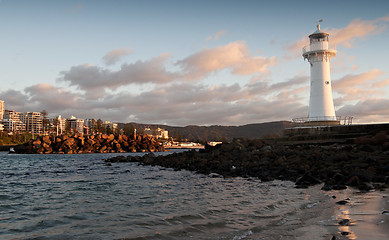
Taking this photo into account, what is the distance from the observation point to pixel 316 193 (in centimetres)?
1086

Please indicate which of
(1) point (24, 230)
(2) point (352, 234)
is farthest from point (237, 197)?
(1) point (24, 230)

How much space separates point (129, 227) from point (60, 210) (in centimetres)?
345

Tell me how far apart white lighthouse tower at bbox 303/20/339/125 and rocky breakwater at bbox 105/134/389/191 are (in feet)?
30.1

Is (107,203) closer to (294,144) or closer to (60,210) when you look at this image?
(60,210)

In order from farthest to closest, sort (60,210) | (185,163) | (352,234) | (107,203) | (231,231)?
A: (185,163) → (107,203) → (60,210) → (231,231) → (352,234)

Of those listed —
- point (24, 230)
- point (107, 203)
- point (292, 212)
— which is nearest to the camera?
point (24, 230)

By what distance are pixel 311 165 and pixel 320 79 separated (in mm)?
19902

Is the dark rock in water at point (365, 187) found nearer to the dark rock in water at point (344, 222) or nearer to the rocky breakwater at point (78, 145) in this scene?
the dark rock in water at point (344, 222)

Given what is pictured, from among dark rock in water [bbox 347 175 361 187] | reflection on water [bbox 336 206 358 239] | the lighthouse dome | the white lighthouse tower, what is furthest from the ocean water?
the lighthouse dome

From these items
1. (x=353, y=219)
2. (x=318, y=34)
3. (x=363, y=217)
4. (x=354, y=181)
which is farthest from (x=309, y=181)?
(x=318, y=34)

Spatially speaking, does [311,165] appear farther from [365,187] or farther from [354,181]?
[365,187]

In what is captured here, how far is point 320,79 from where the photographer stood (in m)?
33.9

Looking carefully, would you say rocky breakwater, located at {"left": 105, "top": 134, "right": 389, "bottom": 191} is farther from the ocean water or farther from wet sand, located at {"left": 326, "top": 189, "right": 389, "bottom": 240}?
the ocean water

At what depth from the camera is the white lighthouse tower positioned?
3293 cm
